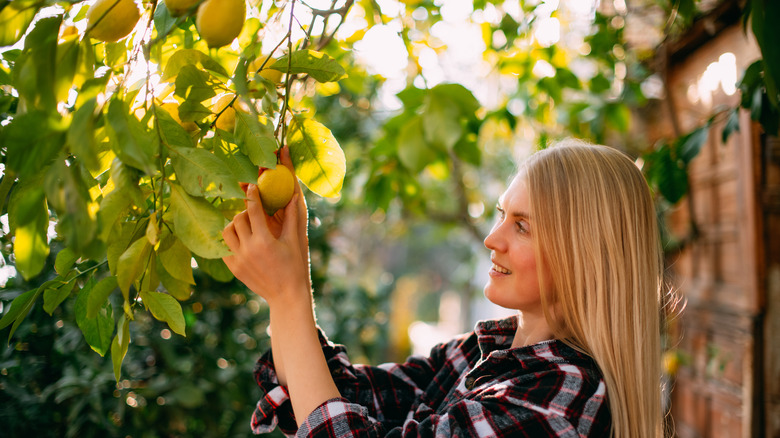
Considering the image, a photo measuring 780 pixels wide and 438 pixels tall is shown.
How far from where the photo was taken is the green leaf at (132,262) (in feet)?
2.00

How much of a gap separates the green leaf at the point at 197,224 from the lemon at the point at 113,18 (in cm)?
22

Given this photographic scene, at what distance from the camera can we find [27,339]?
1434mm

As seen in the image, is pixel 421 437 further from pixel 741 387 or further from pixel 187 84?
pixel 741 387

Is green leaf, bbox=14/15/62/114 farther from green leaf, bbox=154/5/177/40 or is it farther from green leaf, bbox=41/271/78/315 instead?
green leaf, bbox=41/271/78/315

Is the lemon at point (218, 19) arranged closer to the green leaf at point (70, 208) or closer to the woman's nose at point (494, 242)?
the green leaf at point (70, 208)

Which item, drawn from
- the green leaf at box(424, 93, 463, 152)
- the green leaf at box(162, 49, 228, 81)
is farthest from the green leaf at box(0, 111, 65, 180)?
the green leaf at box(424, 93, 463, 152)

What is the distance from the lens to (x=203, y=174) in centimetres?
60

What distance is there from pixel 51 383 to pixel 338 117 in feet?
7.69

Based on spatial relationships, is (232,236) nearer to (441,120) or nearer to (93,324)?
(93,324)

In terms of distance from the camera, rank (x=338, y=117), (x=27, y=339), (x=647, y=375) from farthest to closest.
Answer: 1. (x=338, y=117)
2. (x=27, y=339)
3. (x=647, y=375)

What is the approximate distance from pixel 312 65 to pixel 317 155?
0.43ft

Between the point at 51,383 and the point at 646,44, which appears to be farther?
the point at 646,44

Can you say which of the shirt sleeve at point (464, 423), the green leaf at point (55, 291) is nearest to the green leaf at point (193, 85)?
the green leaf at point (55, 291)

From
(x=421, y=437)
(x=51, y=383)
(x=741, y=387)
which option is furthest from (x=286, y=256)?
(x=741, y=387)
